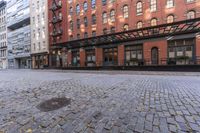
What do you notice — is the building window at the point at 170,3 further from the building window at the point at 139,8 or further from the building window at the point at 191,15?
the building window at the point at 139,8

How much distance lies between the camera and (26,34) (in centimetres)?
4494

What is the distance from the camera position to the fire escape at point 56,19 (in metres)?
35.8

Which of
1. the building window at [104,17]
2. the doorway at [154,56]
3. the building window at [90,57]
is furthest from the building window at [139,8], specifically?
the building window at [90,57]

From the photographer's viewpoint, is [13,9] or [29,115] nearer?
[29,115]

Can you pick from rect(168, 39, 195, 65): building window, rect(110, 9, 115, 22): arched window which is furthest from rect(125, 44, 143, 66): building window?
rect(110, 9, 115, 22): arched window

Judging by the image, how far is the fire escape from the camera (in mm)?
35766

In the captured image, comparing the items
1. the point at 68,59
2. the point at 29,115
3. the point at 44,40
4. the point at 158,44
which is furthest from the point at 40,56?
the point at 29,115

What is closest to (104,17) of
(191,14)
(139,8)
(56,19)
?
(139,8)

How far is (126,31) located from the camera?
19547 millimetres

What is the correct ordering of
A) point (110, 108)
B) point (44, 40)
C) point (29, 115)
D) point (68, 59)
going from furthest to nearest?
point (44, 40)
point (68, 59)
point (110, 108)
point (29, 115)

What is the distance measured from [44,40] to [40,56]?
491 cm

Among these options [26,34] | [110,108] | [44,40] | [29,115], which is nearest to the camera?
[29,115]

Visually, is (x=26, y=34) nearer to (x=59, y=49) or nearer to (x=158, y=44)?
(x=59, y=49)

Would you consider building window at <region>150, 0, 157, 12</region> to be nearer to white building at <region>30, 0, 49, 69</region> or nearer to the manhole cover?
the manhole cover
